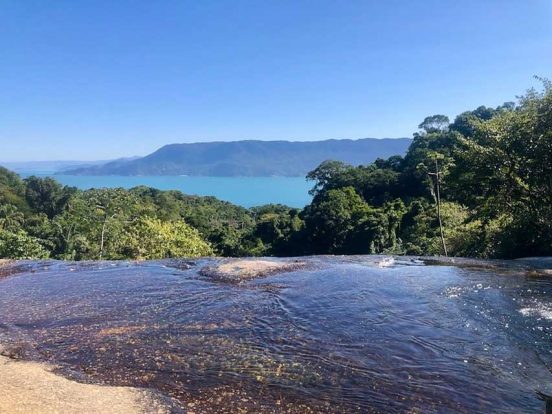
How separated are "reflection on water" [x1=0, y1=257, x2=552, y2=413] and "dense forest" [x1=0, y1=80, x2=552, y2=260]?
23.1 feet

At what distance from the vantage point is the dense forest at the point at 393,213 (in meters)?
25.8

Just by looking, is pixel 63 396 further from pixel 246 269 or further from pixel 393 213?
pixel 393 213

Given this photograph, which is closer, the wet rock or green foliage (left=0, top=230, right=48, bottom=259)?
the wet rock

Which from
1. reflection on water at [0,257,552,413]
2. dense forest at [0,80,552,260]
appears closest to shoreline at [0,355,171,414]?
reflection on water at [0,257,552,413]

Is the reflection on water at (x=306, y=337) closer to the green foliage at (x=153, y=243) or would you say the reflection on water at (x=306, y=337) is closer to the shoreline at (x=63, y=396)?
the shoreline at (x=63, y=396)

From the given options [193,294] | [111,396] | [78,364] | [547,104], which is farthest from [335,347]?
[547,104]

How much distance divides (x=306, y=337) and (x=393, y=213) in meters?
47.5

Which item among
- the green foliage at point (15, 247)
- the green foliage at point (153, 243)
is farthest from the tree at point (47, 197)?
the green foliage at point (15, 247)

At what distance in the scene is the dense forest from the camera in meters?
25.8

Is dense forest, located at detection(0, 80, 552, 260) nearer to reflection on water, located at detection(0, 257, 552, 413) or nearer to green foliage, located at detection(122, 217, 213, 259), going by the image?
green foliage, located at detection(122, 217, 213, 259)

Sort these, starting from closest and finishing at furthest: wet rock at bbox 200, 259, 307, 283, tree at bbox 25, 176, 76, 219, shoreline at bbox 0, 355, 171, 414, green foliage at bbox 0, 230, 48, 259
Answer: shoreline at bbox 0, 355, 171, 414 → wet rock at bbox 200, 259, 307, 283 → green foliage at bbox 0, 230, 48, 259 → tree at bbox 25, 176, 76, 219

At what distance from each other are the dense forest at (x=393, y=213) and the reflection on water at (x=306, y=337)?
7.05 meters

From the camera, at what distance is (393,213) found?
58.7m

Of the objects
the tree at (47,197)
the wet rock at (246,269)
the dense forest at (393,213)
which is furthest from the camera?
the tree at (47,197)
